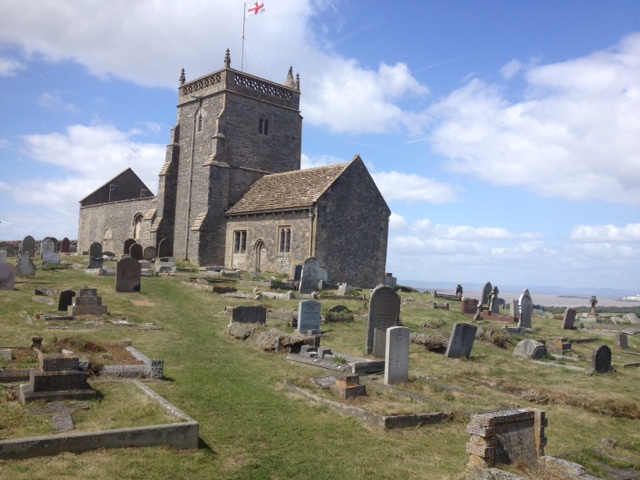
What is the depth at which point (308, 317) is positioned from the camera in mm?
16000

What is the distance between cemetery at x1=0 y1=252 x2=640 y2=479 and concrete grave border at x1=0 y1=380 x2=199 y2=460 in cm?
2

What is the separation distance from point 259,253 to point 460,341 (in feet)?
64.7

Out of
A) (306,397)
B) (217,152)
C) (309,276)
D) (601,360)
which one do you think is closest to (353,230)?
(309,276)

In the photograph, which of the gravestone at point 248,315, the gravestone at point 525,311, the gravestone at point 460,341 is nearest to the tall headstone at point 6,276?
the gravestone at point 248,315

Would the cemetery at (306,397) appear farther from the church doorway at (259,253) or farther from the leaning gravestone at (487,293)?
the church doorway at (259,253)

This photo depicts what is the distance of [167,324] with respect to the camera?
16.0 m

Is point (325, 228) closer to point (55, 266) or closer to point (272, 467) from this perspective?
point (55, 266)

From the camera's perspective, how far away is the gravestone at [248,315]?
620 inches

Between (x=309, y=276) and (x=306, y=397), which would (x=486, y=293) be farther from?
(x=306, y=397)

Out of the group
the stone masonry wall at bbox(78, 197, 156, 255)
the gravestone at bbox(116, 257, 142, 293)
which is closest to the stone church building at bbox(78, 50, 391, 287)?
the stone masonry wall at bbox(78, 197, 156, 255)

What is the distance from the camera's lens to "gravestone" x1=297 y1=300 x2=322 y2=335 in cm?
1589

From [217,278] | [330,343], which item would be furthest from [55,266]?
[330,343]

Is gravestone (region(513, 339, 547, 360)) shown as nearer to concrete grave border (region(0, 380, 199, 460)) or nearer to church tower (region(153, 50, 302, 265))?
concrete grave border (region(0, 380, 199, 460))

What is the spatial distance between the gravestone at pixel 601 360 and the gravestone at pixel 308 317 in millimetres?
7454
